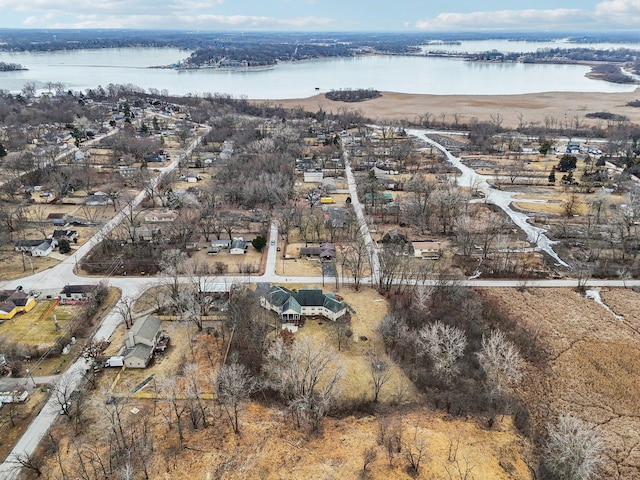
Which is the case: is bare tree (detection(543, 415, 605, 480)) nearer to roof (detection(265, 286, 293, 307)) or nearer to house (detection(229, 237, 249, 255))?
roof (detection(265, 286, 293, 307))

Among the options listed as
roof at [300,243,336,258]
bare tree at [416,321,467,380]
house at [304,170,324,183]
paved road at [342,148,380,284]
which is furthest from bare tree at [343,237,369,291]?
house at [304,170,324,183]

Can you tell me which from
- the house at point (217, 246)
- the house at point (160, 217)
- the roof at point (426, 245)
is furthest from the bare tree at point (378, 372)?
the house at point (160, 217)

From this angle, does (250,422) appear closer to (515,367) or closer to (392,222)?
(515,367)

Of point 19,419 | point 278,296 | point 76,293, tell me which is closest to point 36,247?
point 76,293

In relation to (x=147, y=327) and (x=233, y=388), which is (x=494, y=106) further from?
(x=233, y=388)

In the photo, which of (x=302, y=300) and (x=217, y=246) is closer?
(x=302, y=300)

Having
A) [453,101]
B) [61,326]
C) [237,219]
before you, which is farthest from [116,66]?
[61,326]
